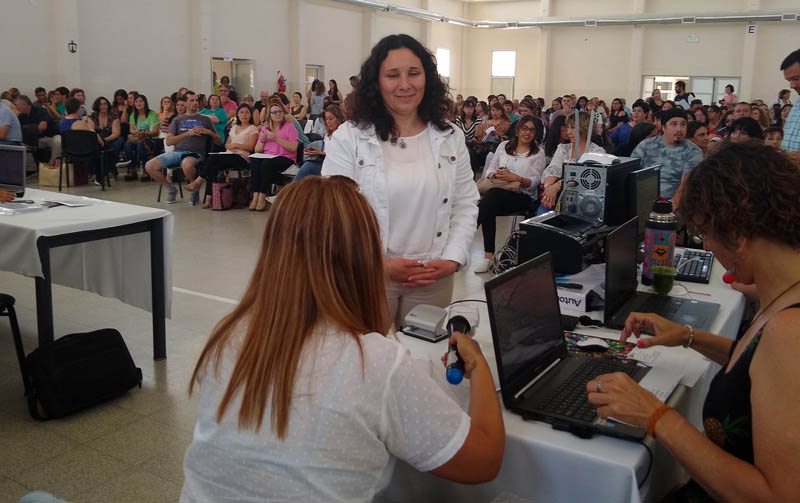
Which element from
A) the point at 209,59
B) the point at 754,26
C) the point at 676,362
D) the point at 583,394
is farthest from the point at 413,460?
the point at 754,26

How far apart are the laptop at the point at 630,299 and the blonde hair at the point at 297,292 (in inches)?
42.0

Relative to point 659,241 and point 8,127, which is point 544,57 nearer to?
point 8,127

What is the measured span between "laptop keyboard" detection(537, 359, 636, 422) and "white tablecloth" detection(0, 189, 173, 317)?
7.63 ft

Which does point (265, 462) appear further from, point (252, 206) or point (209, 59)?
point (209, 59)

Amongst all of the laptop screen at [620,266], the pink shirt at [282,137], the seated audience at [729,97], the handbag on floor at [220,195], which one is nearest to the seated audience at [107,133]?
the handbag on floor at [220,195]

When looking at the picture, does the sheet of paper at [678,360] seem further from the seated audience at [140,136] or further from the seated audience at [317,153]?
the seated audience at [140,136]

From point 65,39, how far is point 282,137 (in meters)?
5.56

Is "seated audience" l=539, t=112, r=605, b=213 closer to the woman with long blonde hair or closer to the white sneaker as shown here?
the white sneaker

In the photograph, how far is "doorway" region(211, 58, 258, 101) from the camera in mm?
14719

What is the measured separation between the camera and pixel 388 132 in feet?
7.22

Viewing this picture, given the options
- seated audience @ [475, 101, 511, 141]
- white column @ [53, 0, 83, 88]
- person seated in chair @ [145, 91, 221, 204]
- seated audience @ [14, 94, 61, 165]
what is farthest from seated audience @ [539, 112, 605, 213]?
white column @ [53, 0, 83, 88]

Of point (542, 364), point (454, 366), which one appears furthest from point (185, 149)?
point (454, 366)

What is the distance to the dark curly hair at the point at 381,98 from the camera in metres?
2.21

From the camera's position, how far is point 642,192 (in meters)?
2.91
